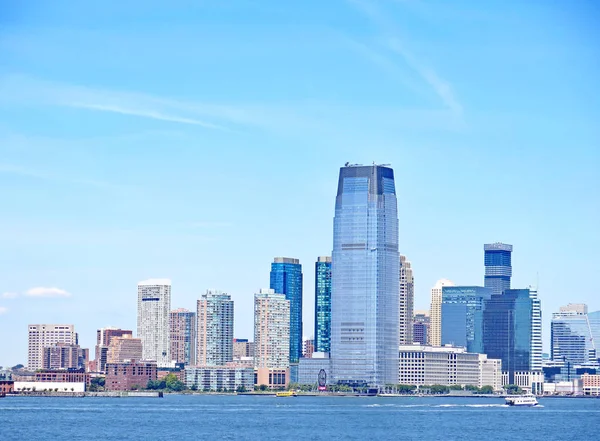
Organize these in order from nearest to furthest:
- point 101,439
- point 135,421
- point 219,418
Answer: point 101,439
point 135,421
point 219,418

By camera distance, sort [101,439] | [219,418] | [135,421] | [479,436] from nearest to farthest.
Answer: [101,439] < [479,436] < [135,421] < [219,418]

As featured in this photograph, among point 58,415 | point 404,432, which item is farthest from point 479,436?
point 58,415

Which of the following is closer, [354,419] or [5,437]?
[5,437]

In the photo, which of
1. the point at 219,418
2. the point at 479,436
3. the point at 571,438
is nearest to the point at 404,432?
the point at 479,436

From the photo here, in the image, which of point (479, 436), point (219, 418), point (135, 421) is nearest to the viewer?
point (479, 436)

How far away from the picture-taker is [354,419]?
611 feet

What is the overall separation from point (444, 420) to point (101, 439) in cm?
6338

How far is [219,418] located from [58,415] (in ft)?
82.3

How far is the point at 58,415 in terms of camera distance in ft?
643

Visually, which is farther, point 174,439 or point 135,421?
point 135,421

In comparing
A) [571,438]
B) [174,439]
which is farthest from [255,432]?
[571,438]

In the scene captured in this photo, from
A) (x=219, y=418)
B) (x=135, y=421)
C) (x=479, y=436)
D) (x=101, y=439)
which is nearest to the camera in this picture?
(x=101, y=439)

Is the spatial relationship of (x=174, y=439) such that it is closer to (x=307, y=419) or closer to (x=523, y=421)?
(x=307, y=419)

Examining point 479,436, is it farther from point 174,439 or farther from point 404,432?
point 174,439
